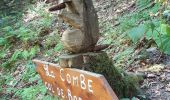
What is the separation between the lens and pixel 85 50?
277 cm

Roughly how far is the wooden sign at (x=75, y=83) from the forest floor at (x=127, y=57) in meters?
0.91

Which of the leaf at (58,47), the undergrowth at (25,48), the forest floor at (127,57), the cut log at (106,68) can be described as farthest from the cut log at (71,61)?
the leaf at (58,47)

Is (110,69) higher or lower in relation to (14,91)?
higher

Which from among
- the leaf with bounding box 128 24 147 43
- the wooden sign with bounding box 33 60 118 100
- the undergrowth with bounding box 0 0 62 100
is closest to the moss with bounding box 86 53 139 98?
the wooden sign with bounding box 33 60 118 100

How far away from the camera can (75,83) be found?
7.31 ft

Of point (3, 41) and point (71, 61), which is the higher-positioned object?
point (71, 61)

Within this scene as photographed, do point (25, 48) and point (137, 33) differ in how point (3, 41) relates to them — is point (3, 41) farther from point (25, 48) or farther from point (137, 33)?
point (137, 33)

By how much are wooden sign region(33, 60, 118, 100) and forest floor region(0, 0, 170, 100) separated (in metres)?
0.91

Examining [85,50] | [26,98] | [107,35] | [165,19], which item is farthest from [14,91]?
[85,50]

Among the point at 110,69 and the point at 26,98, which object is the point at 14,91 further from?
the point at 110,69

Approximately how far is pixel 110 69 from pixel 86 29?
0.47 metres

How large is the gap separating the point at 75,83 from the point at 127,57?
2108 mm

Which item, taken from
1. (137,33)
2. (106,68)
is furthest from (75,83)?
(137,33)

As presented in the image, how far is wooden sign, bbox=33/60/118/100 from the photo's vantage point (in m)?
1.88
